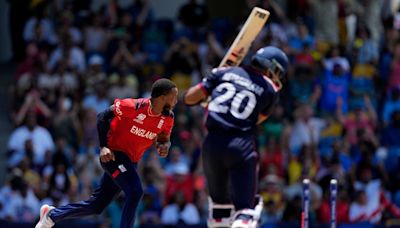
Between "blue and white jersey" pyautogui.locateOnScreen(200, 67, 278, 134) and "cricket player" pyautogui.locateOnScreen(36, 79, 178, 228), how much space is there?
1.43ft

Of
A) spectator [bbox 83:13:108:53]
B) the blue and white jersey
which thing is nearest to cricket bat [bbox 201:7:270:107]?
the blue and white jersey

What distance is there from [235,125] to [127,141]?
106 cm

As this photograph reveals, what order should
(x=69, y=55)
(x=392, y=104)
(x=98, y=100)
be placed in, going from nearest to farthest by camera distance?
(x=98, y=100)
(x=392, y=104)
(x=69, y=55)

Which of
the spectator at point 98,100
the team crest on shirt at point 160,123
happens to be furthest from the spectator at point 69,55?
the team crest on shirt at point 160,123

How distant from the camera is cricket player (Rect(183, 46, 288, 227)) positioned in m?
10.7

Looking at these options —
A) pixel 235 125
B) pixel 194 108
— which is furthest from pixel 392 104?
pixel 235 125

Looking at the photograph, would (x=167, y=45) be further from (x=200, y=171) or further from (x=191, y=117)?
(x=200, y=171)

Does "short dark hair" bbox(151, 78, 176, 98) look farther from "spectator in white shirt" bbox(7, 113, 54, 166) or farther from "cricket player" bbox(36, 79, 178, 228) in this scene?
"spectator in white shirt" bbox(7, 113, 54, 166)

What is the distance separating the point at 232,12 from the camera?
22.5 metres

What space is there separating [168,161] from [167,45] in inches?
116

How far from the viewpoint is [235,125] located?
35.3 ft

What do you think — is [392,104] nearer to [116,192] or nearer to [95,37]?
[95,37]

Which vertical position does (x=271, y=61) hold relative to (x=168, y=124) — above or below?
above

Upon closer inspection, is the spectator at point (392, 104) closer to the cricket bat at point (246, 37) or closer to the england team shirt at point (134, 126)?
the cricket bat at point (246, 37)
